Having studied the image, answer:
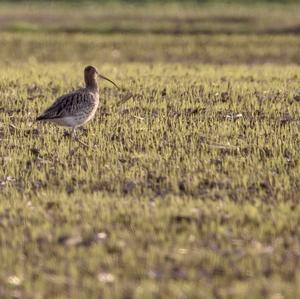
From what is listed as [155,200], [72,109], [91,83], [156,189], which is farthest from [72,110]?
[155,200]

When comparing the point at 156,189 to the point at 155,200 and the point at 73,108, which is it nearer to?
the point at 155,200

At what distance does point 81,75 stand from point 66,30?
1897 centimetres

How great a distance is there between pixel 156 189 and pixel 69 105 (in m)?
3.04

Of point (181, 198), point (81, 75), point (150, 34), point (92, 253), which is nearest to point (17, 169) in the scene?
point (181, 198)

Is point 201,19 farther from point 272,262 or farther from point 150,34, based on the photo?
point 272,262

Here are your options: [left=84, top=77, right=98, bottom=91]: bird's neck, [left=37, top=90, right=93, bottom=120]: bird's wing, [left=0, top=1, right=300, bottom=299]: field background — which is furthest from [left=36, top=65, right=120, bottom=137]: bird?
[left=84, top=77, right=98, bottom=91]: bird's neck

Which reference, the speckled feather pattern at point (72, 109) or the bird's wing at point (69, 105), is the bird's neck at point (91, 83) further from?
the bird's wing at point (69, 105)

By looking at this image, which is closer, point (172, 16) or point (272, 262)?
point (272, 262)

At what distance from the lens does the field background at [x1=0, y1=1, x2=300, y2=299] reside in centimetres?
786

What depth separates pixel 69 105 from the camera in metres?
13.4

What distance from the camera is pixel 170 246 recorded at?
859 cm

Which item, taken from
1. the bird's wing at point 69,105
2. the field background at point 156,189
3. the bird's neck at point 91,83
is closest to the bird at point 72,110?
the bird's wing at point 69,105

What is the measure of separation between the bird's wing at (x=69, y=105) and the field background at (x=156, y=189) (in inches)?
15.8

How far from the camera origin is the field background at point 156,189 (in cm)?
786
